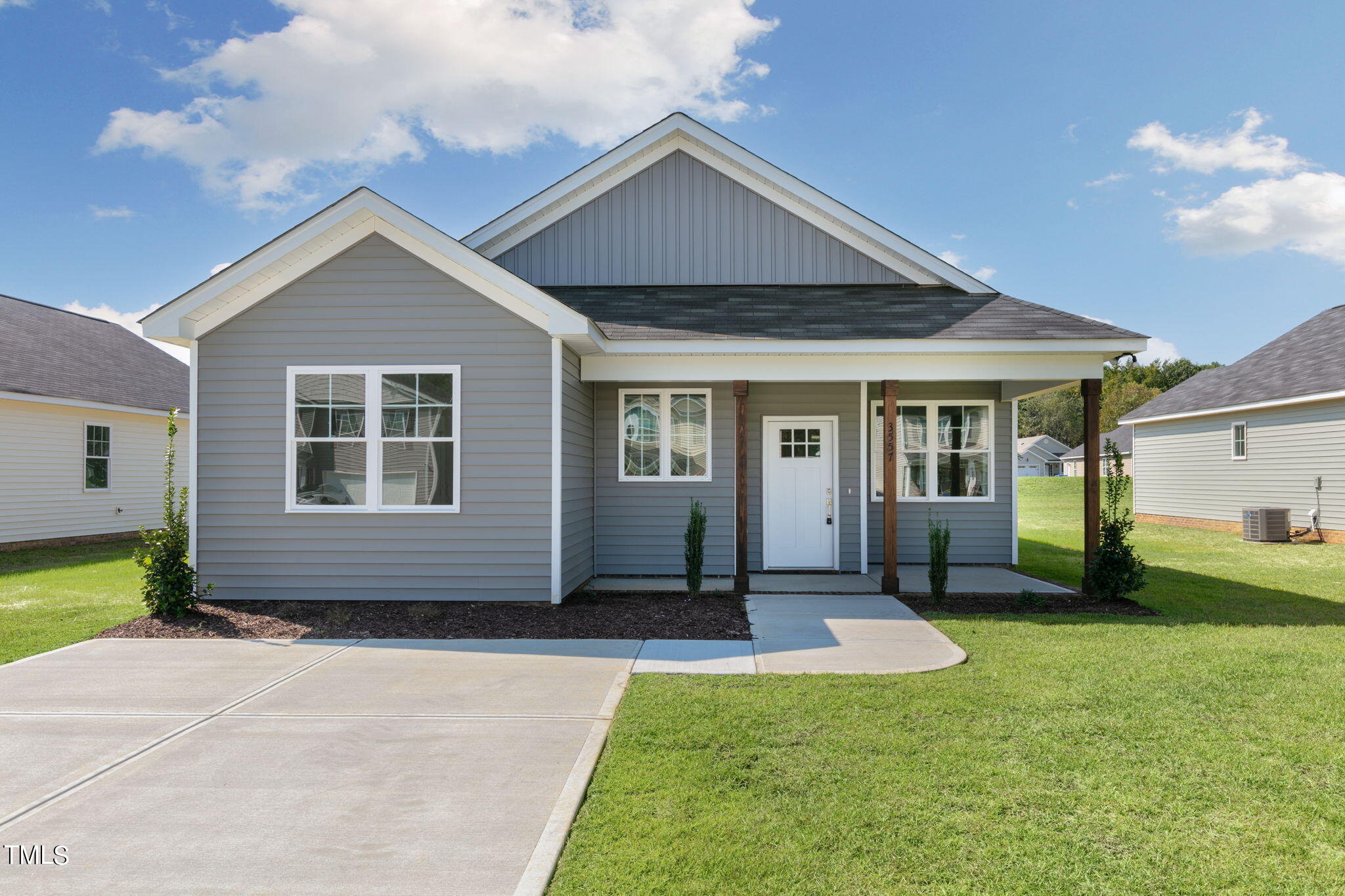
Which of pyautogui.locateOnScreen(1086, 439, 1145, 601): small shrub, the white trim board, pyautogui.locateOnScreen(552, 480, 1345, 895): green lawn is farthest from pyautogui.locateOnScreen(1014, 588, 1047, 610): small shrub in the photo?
the white trim board

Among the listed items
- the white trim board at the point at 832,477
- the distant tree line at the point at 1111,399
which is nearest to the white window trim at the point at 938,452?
the white trim board at the point at 832,477

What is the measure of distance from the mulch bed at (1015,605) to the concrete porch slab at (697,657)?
288 cm

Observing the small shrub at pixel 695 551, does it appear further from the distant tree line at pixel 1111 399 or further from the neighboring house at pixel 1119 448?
the neighboring house at pixel 1119 448

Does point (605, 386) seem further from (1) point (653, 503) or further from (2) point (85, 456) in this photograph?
(2) point (85, 456)

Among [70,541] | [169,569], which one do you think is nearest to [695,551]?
[169,569]

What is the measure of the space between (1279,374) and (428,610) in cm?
2087

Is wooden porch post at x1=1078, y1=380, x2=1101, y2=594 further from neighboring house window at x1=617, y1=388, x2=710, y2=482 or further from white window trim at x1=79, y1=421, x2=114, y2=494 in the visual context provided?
white window trim at x1=79, y1=421, x2=114, y2=494

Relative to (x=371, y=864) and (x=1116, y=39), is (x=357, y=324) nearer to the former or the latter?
(x=371, y=864)

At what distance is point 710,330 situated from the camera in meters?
9.45

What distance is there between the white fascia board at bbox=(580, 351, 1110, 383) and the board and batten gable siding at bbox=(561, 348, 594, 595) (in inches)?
21.0

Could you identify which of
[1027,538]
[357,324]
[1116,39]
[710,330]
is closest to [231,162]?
[357,324]

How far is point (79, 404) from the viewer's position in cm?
1548

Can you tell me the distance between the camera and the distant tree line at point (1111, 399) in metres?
53.7

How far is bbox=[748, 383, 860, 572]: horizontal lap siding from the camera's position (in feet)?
36.4
